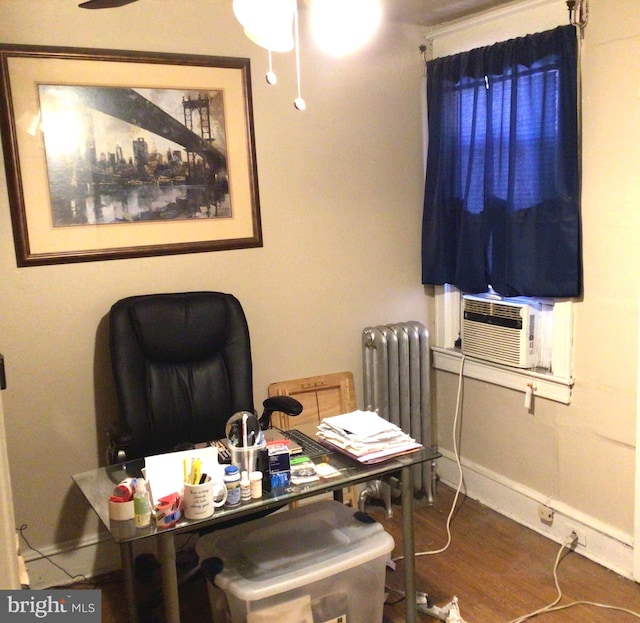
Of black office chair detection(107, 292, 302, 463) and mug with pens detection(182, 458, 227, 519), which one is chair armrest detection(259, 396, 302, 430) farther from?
mug with pens detection(182, 458, 227, 519)

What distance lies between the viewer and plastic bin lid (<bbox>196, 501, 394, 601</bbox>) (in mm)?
2037

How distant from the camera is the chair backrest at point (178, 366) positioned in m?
2.57

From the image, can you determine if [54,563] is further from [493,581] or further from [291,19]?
[291,19]

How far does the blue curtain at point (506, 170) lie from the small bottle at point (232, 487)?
5.46ft

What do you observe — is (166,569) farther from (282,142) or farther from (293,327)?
(282,142)

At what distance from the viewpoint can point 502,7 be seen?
2.98 metres

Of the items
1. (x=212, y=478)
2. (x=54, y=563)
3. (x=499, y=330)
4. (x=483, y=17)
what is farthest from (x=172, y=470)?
(x=483, y=17)

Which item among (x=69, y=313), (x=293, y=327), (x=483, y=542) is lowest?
(x=483, y=542)

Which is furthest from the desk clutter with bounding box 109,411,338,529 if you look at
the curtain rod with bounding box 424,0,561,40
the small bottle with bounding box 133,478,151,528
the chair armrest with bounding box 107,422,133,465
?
the curtain rod with bounding box 424,0,561,40

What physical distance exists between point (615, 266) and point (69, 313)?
7.45ft

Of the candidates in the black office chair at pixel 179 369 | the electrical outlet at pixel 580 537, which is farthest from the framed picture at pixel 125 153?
the electrical outlet at pixel 580 537

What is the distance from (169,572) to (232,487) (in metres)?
0.30

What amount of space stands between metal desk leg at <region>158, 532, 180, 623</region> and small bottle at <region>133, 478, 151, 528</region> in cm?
7

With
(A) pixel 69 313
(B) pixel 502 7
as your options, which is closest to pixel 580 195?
(B) pixel 502 7
